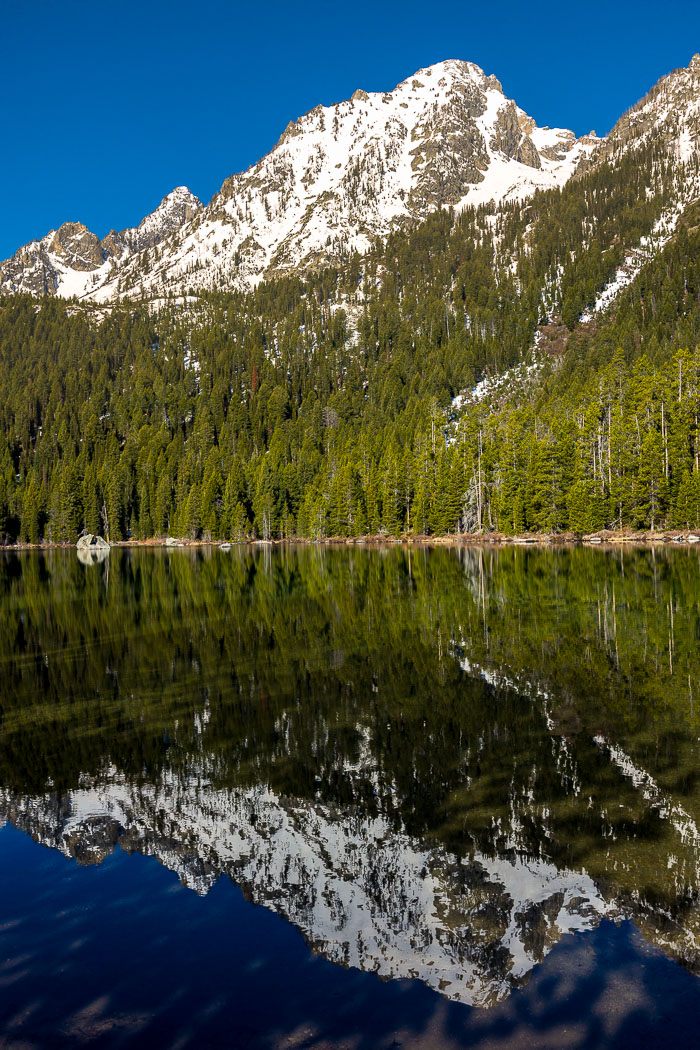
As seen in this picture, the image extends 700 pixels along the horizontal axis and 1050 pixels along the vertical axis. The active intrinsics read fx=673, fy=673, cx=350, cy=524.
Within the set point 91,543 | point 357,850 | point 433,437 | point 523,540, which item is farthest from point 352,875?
point 91,543

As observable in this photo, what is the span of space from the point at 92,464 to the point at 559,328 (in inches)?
5084

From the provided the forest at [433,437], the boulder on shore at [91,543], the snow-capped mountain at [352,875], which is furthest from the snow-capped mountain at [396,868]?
the boulder on shore at [91,543]

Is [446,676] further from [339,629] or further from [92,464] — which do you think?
[92,464]

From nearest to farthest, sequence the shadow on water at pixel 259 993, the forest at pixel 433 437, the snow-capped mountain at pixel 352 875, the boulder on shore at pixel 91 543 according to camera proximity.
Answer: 1. the shadow on water at pixel 259 993
2. the snow-capped mountain at pixel 352 875
3. the forest at pixel 433 437
4. the boulder on shore at pixel 91 543

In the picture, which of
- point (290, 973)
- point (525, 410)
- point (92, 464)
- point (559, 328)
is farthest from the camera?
point (559, 328)

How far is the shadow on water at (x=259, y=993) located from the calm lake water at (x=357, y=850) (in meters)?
0.03

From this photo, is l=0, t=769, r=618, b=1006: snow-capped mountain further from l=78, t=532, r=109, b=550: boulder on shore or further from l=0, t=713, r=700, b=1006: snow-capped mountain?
l=78, t=532, r=109, b=550: boulder on shore

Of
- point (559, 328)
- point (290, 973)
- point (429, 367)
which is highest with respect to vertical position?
point (559, 328)

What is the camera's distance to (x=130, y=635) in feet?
81.5

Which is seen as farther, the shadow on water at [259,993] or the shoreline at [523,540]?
the shoreline at [523,540]

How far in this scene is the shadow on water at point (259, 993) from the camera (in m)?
5.39

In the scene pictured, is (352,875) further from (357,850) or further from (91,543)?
(91,543)

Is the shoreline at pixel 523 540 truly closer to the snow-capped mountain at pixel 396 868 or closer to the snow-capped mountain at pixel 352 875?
the snow-capped mountain at pixel 396 868

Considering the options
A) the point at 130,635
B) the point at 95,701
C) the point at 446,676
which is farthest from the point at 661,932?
the point at 130,635
